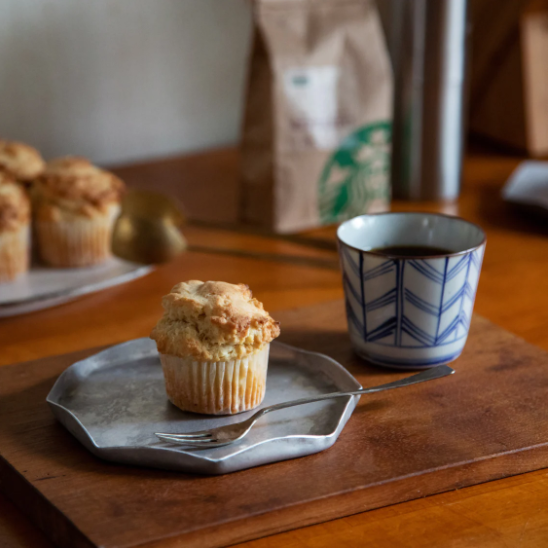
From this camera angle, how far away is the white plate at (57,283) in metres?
0.90

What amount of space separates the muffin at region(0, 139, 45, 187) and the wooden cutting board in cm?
45

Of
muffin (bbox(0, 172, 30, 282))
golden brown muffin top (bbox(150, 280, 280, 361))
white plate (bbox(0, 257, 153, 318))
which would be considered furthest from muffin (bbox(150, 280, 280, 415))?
muffin (bbox(0, 172, 30, 282))

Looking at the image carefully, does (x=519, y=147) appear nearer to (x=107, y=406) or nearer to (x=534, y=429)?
(x=534, y=429)

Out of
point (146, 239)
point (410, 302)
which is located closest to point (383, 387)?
point (410, 302)

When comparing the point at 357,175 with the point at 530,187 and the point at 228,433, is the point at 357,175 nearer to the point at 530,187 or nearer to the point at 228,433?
the point at 530,187

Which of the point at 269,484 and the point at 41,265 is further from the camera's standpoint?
the point at 41,265

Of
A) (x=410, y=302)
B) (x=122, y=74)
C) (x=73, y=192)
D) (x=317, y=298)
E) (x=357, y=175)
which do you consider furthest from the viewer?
(x=122, y=74)

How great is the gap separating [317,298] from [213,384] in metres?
0.35

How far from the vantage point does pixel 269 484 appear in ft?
1.75

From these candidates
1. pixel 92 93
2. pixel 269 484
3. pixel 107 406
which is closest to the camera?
pixel 269 484

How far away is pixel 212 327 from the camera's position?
0.62m

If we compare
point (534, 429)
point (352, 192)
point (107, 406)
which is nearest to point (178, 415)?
point (107, 406)

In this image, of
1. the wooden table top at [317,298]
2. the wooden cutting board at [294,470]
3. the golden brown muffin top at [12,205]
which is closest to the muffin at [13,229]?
the golden brown muffin top at [12,205]

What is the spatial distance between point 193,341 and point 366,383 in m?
0.16
